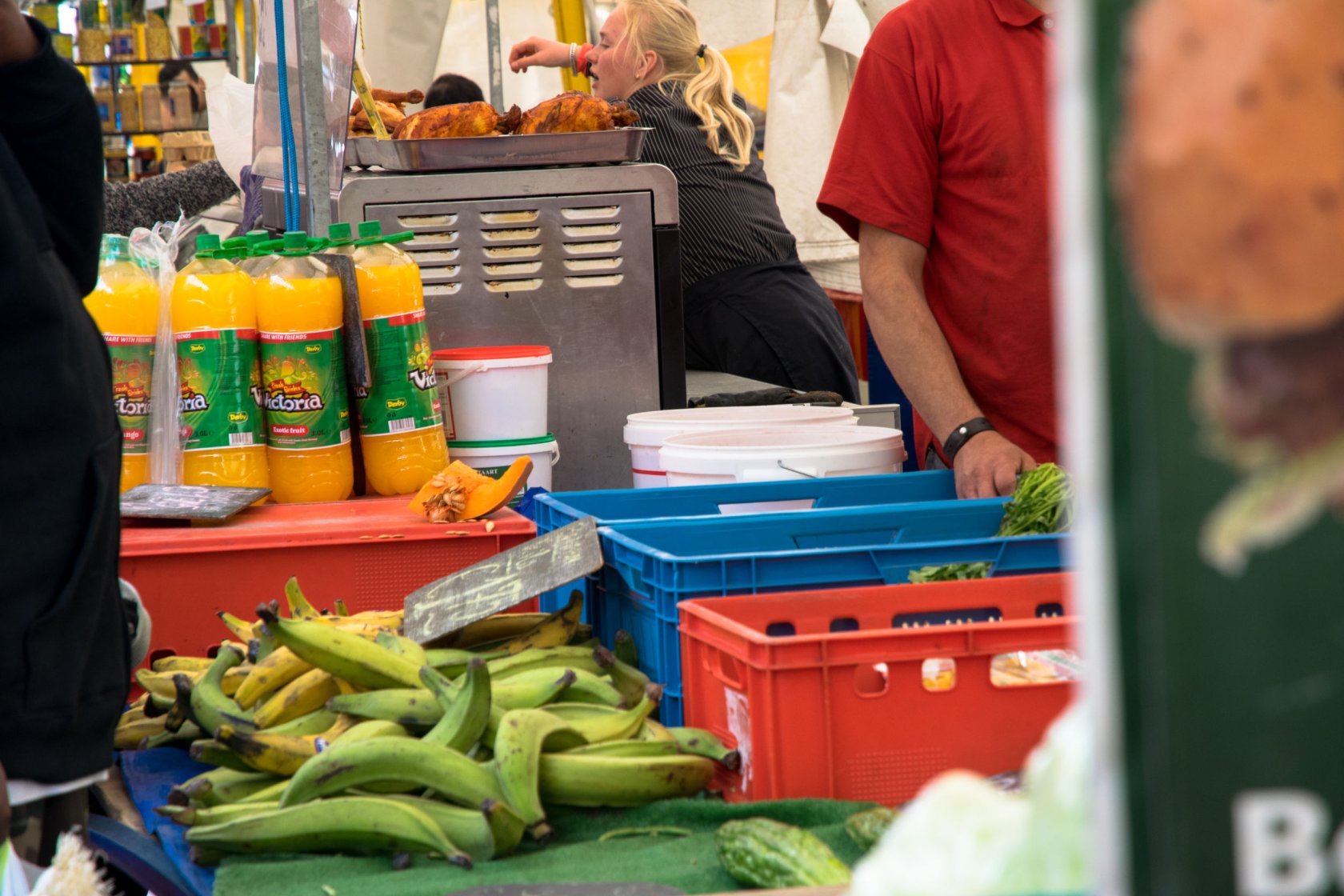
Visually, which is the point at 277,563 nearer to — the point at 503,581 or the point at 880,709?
the point at 503,581

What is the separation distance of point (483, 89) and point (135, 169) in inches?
114

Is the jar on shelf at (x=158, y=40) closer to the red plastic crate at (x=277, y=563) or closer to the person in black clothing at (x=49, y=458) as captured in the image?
the red plastic crate at (x=277, y=563)

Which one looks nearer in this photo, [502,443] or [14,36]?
[14,36]

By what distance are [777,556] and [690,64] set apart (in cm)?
359

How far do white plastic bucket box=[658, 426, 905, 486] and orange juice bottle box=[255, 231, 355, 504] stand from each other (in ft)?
2.11

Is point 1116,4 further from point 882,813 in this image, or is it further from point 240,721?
point 240,721

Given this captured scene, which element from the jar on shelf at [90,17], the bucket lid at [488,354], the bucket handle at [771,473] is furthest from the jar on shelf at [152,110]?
the bucket handle at [771,473]

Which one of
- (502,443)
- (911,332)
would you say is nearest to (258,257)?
(502,443)

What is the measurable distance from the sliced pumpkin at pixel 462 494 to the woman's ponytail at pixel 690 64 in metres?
2.69

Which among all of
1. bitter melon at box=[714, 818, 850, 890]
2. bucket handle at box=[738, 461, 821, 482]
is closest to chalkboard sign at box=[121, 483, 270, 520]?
bucket handle at box=[738, 461, 821, 482]

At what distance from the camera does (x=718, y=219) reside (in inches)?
199

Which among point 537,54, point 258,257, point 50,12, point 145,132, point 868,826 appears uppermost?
point 50,12

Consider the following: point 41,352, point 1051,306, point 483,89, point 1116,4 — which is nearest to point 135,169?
point 483,89

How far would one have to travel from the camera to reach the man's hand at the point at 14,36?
4.48 ft
